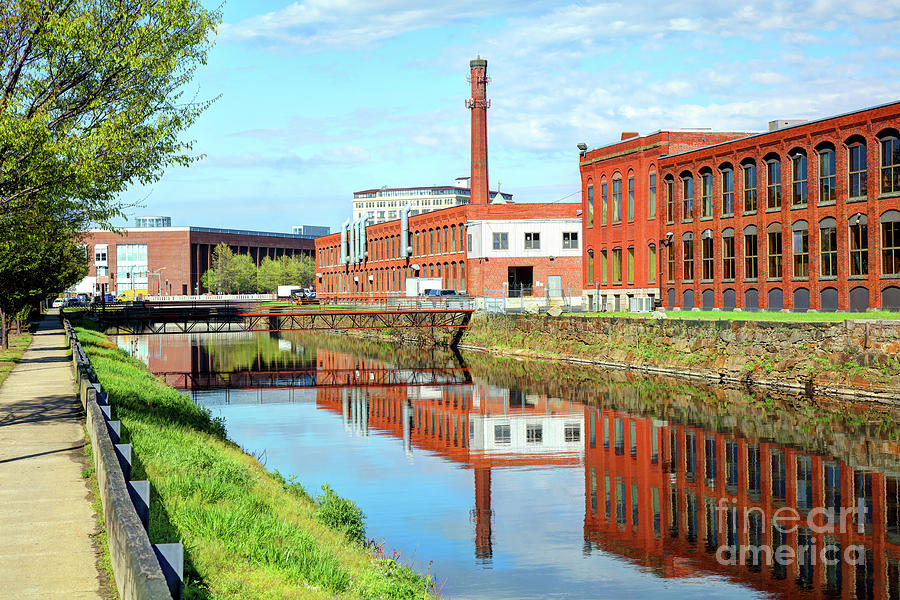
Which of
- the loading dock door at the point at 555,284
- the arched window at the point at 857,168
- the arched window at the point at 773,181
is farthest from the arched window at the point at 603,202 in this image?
the arched window at the point at 857,168

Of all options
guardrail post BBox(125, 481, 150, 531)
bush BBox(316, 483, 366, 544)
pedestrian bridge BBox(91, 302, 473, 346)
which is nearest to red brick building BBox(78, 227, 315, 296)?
pedestrian bridge BBox(91, 302, 473, 346)

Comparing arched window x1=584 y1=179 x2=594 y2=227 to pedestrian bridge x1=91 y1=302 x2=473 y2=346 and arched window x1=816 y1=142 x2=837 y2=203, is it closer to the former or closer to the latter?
pedestrian bridge x1=91 y1=302 x2=473 y2=346

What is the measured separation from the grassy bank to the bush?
0.02 meters

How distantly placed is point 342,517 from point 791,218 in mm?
39895

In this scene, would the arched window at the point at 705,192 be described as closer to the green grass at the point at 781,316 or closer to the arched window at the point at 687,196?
the arched window at the point at 687,196

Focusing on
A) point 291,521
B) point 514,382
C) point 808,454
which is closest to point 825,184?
point 514,382

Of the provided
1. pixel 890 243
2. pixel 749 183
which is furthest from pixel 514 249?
pixel 890 243

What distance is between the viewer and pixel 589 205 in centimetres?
6775

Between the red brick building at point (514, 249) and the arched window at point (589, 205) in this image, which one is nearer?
the arched window at point (589, 205)

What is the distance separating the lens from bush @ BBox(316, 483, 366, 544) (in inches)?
561

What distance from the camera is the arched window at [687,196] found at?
5697 cm

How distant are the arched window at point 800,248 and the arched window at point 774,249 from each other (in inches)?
48.5

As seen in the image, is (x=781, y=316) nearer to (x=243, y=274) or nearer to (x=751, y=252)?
(x=751, y=252)

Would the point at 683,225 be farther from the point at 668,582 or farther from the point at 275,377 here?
the point at 668,582
